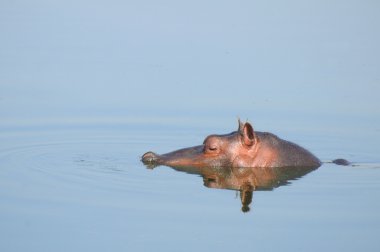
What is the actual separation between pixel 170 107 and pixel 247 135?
4574mm

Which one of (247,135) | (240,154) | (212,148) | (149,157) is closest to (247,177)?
(240,154)

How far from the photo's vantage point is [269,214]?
40.7 feet

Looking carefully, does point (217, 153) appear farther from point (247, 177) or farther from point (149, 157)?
point (149, 157)

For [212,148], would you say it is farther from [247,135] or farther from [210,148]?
[247,135]

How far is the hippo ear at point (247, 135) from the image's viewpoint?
14539 mm

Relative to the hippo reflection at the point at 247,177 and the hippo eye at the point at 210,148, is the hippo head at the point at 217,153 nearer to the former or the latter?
the hippo eye at the point at 210,148

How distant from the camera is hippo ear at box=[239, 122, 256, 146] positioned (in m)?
14.5

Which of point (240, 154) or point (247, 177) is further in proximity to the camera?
point (240, 154)

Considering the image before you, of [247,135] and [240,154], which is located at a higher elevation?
[247,135]

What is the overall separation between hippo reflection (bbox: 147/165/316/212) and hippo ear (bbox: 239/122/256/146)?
0.43 m

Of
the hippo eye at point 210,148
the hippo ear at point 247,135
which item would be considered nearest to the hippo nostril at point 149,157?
the hippo eye at point 210,148

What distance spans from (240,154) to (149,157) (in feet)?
4.53

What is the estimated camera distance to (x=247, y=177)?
14.6 meters

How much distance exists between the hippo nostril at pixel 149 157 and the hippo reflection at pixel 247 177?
37 cm
